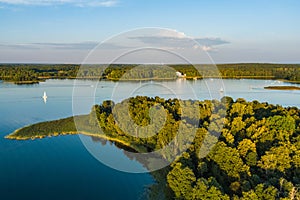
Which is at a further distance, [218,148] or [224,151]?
[218,148]

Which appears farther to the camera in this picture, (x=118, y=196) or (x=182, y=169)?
(x=118, y=196)

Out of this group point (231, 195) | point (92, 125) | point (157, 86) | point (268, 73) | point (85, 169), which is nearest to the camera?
point (231, 195)

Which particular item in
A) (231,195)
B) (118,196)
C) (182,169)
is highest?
(182,169)

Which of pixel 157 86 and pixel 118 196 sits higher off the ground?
pixel 157 86

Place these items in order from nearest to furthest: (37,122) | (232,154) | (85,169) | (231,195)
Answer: (231,195) → (232,154) → (85,169) → (37,122)

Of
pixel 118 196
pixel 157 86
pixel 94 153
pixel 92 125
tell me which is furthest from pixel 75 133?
pixel 157 86

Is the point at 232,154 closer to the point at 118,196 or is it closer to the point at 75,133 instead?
the point at 118,196

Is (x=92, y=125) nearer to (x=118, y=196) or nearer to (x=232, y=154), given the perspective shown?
(x=118, y=196)
